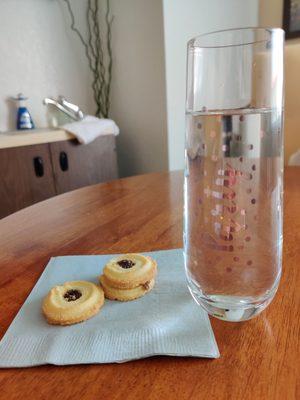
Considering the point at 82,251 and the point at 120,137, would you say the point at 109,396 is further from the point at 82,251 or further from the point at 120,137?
the point at 120,137

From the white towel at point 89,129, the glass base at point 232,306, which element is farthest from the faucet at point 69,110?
the glass base at point 232,306

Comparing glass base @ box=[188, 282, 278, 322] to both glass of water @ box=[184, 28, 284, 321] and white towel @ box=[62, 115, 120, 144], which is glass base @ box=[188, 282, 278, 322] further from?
white towel @ box=[62, 115, 120, 144]

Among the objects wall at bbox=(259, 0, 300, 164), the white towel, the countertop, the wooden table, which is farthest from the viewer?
wall at bbox=(259, 0, 300, 164)

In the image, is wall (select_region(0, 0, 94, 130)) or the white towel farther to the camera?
wall (select_region(0, 0, 94, 130))

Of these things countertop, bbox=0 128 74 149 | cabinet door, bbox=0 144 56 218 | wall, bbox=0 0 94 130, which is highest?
wall, bbox=0 0 94 130

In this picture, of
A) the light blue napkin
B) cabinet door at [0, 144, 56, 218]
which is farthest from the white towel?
the light blue napkin

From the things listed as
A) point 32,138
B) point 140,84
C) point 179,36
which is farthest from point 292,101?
point 32,138

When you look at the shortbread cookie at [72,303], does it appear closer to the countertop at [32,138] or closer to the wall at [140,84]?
the countertop at [32,138]
